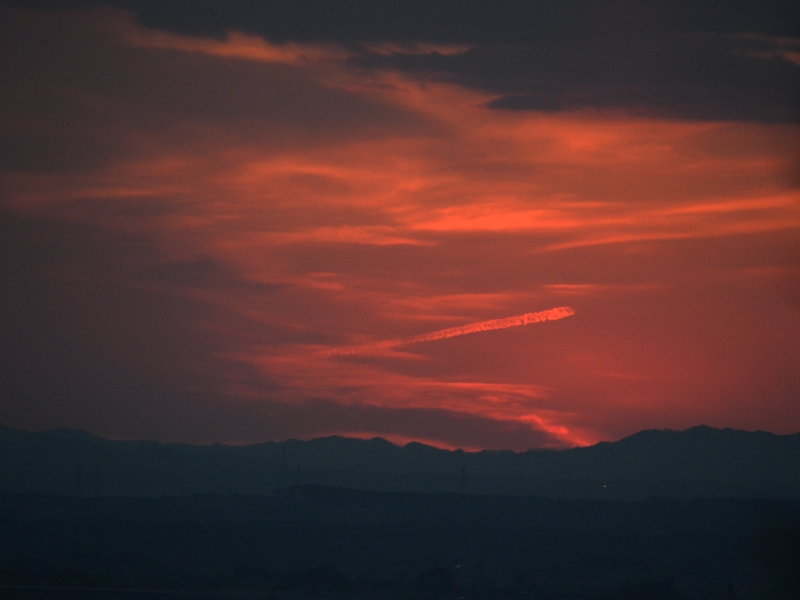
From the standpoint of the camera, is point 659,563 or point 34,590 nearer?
point 34,590

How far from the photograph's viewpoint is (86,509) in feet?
540

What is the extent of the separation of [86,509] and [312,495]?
3909 centimetres

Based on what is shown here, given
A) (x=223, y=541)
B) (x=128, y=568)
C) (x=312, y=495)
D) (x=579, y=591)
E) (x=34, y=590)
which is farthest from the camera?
(x=312, y=495)

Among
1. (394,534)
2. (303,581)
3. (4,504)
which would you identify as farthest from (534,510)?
(4,504)

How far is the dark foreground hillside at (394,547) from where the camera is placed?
10488cm

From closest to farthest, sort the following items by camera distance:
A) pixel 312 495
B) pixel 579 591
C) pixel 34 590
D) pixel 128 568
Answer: pixel 34 590 → pixel 579 591 → pixel 128 568 → pixel 312 495

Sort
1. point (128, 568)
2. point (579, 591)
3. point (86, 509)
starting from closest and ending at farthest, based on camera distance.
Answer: point (579, 591) → point (128, 568) → point (86, 509)

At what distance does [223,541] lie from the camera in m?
139

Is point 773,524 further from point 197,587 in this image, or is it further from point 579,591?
point 197,587

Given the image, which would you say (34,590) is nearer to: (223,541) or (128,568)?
(128,568)

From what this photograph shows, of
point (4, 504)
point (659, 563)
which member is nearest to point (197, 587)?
point (659, 563)

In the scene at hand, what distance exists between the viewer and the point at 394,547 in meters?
140

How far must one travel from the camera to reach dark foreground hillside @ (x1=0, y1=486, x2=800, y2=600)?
104875 mm

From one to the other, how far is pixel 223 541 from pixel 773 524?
75.7 metres
